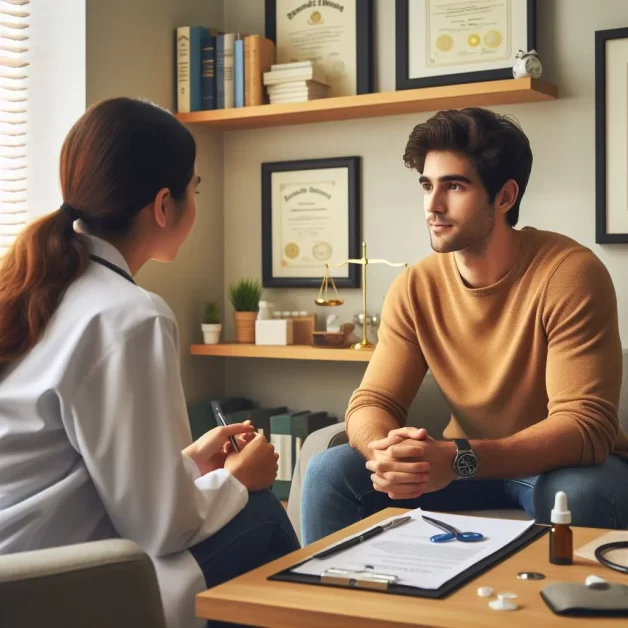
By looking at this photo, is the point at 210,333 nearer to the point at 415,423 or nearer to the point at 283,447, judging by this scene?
the point at 283,447

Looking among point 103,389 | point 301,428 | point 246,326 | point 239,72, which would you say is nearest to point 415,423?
point 301,428

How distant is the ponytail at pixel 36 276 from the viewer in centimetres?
140

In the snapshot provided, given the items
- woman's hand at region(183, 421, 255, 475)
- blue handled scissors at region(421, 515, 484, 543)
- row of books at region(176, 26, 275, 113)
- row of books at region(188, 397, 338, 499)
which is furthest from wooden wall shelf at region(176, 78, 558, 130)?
blue handled scissors at region(421, 515, 484, 543)

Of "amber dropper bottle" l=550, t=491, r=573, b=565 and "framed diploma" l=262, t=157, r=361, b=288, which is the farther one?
"framed diploma" l=262, t=157, r=361, b=288

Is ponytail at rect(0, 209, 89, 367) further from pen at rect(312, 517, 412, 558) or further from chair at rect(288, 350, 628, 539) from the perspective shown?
chair at rect(288, 350, 628, 539)

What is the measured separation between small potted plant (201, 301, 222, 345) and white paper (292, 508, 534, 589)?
204cm

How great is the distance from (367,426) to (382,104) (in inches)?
53.0

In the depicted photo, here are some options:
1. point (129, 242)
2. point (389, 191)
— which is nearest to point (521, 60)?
point (389, 191)

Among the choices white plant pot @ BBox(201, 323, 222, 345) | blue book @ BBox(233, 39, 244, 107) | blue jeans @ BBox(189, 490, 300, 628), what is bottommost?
blue jeans @ BBox(189, 490, 300, 628)

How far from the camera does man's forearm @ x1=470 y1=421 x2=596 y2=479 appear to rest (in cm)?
211

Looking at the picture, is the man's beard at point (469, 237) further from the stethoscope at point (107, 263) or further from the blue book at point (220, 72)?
the blue book at point (220, 72)

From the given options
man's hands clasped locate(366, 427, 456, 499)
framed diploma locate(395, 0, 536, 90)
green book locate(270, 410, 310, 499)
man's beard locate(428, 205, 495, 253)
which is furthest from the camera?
green book locate(270, 410, 310, 499)

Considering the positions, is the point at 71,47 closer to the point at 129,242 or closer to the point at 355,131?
the point at 355,131

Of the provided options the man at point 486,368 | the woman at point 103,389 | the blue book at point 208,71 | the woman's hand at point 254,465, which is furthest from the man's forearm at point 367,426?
the blue book at point 208,71
